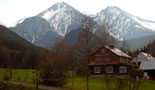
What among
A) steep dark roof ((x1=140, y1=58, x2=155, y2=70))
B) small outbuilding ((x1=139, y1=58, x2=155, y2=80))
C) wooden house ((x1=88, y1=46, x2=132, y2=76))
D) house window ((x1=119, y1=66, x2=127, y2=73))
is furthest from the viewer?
house window ((x1=119, y1=66, x2=127, y2=73))

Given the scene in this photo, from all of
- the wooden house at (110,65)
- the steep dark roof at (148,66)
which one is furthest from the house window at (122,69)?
the steep dark roof at (148,66)

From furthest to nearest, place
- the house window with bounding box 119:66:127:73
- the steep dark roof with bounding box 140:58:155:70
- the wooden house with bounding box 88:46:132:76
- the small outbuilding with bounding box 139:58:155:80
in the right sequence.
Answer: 1. the house window with bounding box 119:66:127:73
2. the wooden house with bounding box 88:46:132:76
3. the steep dark roof with bounding box 140:58:155:70
4. the small outbuilding with bounding box 139:58:155:80

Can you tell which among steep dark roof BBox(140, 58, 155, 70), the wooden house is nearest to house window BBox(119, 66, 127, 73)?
the wooden house

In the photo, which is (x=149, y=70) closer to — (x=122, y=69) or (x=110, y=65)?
(x=122, y=69)

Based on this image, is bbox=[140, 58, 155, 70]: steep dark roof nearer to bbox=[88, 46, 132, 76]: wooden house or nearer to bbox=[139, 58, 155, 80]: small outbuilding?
bbox=[139, 58, 155, 80]: small outbuilding

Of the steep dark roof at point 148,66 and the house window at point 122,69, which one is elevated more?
the steep dark roof at point 148,66

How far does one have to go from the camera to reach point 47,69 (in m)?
33.2

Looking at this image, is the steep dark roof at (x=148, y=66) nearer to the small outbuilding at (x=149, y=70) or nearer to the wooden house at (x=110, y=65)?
the small outbuilding at (x=149, y=70)

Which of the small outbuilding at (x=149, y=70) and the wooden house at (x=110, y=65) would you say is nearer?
the small outbuilding at (x=149, y=70)

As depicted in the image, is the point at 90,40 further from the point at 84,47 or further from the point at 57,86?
the point at 57,86

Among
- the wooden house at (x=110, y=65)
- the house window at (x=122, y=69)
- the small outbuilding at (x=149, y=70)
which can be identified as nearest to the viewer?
the small outbuilding at (x=149, y=70)

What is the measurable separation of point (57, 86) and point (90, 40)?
8.45 meters

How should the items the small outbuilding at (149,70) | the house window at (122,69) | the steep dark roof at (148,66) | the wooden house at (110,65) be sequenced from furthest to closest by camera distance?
the house window at (122,69)
the wooden house at (110,65)
the steep dark roof at (148,66)
the small outbuilding at (149,70)

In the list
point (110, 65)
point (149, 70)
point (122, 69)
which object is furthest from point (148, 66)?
point (110, 65)
